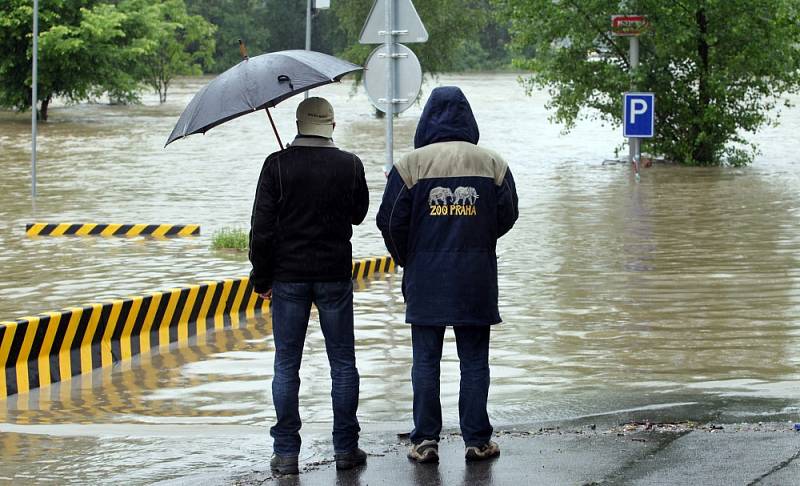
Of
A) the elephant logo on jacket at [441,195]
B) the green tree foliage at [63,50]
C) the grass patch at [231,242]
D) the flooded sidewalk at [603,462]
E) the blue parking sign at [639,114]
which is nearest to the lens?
the flooded sidewalk at [603,462]

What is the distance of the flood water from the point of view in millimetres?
8070

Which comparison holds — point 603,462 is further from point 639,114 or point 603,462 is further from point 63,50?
point 63,50

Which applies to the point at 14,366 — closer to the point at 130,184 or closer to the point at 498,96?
the point at 130,184

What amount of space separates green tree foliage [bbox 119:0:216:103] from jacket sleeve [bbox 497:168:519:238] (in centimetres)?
4472

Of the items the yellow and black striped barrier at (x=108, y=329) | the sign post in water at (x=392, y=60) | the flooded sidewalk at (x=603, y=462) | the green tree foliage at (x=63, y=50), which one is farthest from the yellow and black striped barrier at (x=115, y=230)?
the green tree foliage at (x=63, y=50)

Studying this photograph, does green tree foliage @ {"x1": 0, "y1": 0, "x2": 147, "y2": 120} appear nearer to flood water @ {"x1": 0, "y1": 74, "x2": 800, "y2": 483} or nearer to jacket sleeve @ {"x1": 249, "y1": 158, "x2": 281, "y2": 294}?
flood water @ {"x1": 0, "y1": 74, "x2": 800, "y2": 483}

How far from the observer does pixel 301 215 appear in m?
6.74

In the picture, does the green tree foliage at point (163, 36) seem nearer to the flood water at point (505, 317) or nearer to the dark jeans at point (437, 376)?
the flood water at point (505, 317)

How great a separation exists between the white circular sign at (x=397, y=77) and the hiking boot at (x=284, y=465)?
7492 mm

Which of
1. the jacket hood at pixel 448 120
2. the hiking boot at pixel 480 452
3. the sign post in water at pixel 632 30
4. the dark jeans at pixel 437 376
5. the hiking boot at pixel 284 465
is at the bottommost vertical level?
the hiking boot at pixel 284 465

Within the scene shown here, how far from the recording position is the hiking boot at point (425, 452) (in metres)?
6.72

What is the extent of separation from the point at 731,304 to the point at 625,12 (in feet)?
52.9

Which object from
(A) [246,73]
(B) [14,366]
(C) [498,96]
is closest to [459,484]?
(A) [246,73]

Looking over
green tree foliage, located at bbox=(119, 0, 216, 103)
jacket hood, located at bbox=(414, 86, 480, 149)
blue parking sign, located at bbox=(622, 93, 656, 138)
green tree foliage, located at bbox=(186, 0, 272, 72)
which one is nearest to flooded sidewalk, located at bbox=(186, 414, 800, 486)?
jacket hood, located at bbox=(414, 86, 480, 149)
